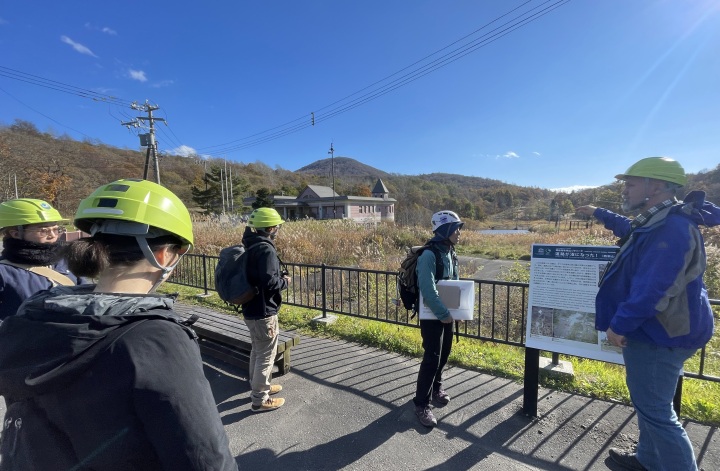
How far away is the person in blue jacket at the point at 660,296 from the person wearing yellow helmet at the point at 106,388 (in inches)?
89.9

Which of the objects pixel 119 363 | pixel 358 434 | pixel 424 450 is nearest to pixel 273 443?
pixel 358 434

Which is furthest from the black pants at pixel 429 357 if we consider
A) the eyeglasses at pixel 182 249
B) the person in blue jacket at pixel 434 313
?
the eyeglasses at pixel 182 249

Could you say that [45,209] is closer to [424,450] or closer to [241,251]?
[241,251]

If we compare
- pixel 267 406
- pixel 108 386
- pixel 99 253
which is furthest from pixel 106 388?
pixel 267 406

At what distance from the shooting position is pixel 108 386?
78 centimetres

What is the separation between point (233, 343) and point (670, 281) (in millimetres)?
3907

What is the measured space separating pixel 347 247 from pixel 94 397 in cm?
1286

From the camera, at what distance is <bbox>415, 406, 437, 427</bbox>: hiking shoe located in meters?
2.86

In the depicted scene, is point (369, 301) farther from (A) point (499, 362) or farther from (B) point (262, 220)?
(B) point (262, 220)

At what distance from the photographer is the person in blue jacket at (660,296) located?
Result: 74.7 inches

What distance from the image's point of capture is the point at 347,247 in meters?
13.6

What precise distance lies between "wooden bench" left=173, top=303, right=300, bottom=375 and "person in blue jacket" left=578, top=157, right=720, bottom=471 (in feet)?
10.1

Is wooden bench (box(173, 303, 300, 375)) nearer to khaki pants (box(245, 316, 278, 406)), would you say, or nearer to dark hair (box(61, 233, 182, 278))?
khaki pants (box(245, 316, 278, 406))

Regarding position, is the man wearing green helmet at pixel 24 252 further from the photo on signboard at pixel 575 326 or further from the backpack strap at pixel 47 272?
the photo on signboard at pixel 575 326
